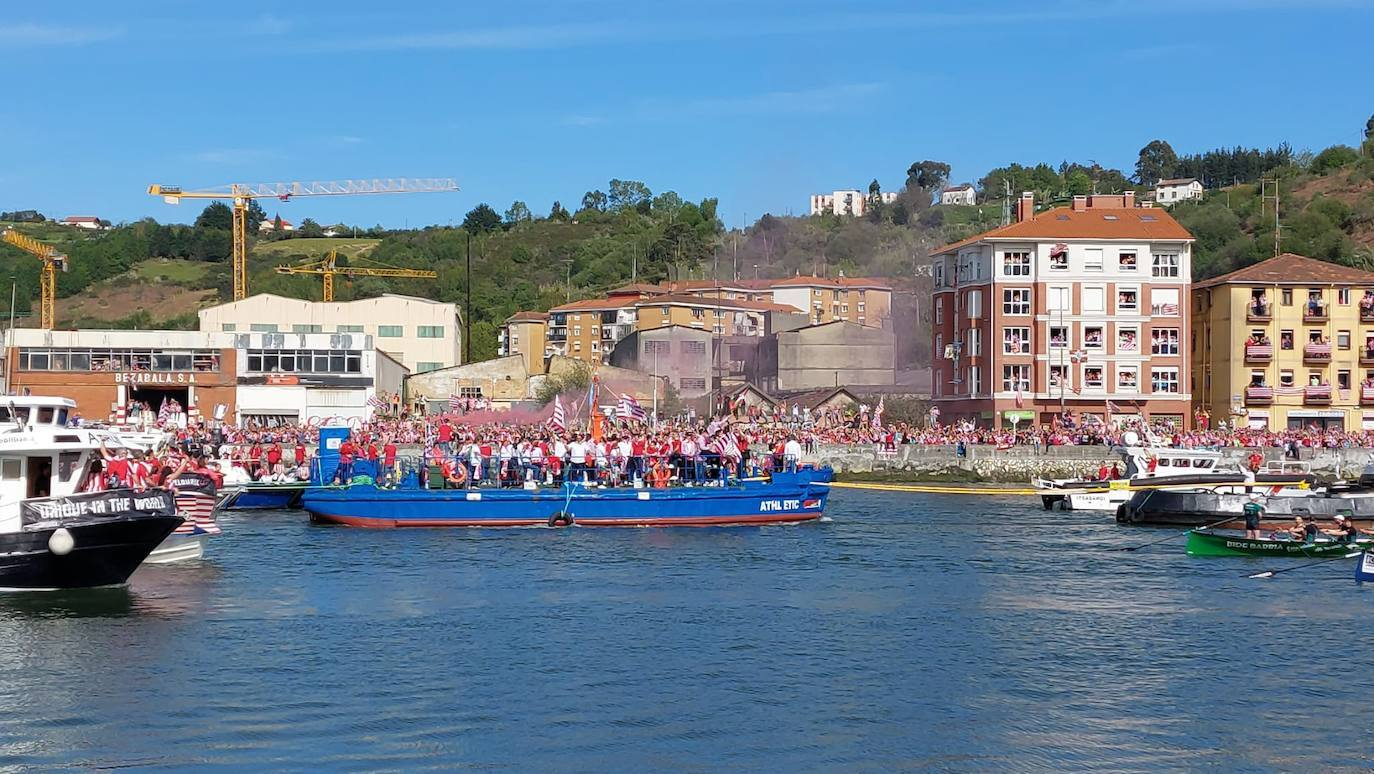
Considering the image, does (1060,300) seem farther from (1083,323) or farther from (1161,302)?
(1161,302)

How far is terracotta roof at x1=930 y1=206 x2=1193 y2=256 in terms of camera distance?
3460 inches

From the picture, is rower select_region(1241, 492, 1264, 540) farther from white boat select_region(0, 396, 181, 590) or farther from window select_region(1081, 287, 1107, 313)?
window select_region(1081, 287, 1107, 313)

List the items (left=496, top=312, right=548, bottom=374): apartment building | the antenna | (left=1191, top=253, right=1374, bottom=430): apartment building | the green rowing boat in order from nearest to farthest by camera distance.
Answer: the green rowing boat, (left=1191, top=253, right=1374, bottom=430): apartment building, the antenna, (left=496, top=312, right=548, bottom=374): apartment building

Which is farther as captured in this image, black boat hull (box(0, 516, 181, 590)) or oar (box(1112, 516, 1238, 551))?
oar (box(1112, 516, 1238, 551))

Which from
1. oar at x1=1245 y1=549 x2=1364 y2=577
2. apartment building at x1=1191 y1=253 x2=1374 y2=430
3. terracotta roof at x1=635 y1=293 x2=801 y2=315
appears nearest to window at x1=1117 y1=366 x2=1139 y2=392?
apartment building at x1=1191 y1=253 x2=1374 y2=430

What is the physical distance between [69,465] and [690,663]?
1554 centimetres

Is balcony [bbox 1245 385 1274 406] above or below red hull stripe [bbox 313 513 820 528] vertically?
above

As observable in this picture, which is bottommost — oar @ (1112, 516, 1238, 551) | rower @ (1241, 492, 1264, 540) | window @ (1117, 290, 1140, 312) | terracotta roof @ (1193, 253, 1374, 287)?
oar @ (1112, 516, 1238, 551)

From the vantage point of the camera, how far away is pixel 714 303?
457ft

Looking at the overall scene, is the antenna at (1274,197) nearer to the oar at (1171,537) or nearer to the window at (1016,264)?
the window at (1016,264)

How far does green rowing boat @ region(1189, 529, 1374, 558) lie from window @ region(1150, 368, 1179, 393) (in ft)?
153

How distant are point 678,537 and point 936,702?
22074mm

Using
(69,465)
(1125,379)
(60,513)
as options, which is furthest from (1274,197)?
(60,513)

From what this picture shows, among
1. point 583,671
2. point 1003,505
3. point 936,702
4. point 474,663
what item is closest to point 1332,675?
point 936,702
